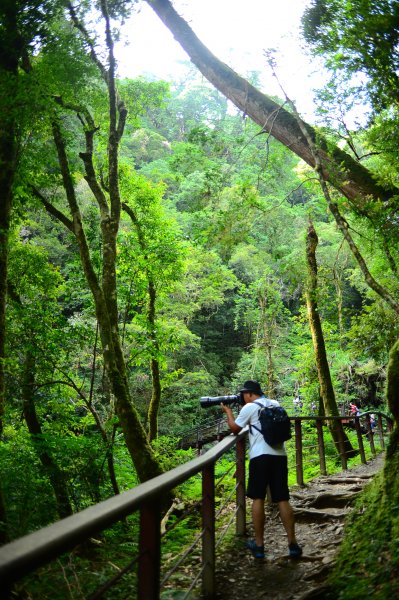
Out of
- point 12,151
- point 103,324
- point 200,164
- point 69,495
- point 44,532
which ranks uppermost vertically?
Answer: point 200,164

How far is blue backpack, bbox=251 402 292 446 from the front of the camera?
405 cm

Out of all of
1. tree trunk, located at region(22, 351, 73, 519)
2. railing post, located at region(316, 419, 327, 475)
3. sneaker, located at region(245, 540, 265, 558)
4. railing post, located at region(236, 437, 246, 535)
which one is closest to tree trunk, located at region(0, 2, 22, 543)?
tree trunk, located at region(22, 351, 73, 519)

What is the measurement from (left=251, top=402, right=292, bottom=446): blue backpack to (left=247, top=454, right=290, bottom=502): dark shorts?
17cm

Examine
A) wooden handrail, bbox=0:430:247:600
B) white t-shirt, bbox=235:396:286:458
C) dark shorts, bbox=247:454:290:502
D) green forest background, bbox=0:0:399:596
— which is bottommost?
dark shorts, bbox=247:454:290:502

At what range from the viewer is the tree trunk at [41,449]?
750 centimetres

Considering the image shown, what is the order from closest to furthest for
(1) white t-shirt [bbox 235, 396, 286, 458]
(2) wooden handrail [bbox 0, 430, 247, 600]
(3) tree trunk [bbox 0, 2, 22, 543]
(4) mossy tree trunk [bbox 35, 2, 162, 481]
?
(2) wooden handrail [bbox 0, 430, 247, 600] → (1) white t-shirt [bbox 235, 396, 286, 458] → (3) tree trunk [bbox 0, 2, 22, 543] → (4) mossy tree trunk [bbox 35, 2, 162, 481]

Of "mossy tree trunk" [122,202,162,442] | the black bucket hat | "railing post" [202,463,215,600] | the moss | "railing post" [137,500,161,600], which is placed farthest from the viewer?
"mossy tree trunk" [122,202,162,442]

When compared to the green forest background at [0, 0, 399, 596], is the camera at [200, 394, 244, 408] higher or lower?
lower

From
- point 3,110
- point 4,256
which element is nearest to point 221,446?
point 4,256

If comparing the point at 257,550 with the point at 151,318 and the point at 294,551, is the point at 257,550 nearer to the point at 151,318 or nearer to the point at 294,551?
the point at 294,551

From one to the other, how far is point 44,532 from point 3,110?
17.2 feet

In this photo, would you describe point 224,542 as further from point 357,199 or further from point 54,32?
point 54,32

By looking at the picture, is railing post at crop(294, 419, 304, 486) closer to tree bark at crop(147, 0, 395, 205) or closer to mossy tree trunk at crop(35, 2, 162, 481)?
mossy tree trunk at crop(35, 2, 162, 481)

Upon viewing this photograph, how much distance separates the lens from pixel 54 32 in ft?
22.9
